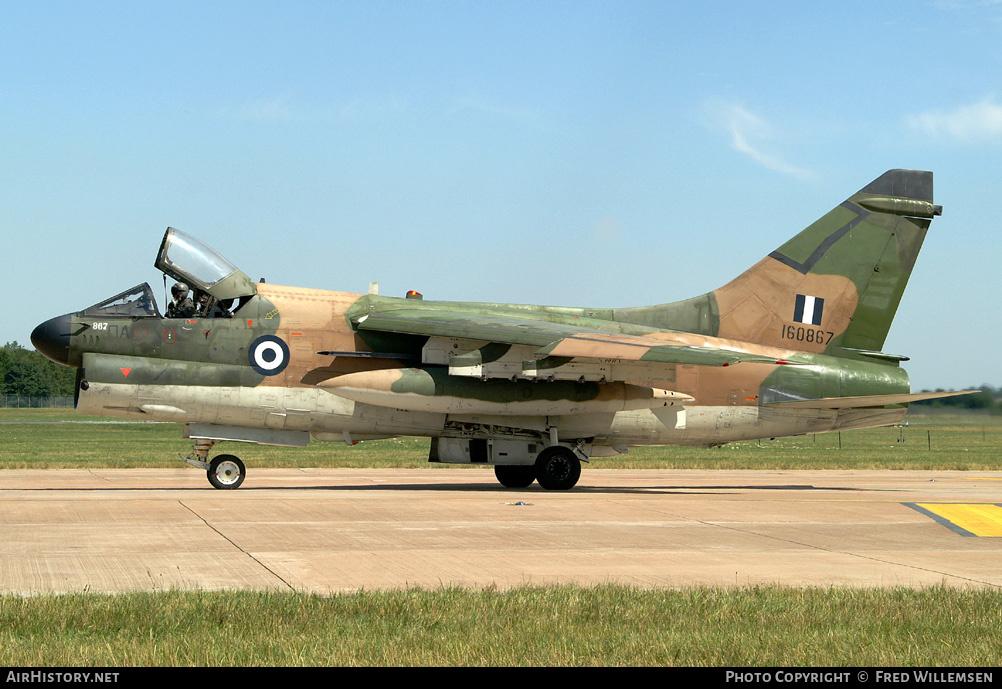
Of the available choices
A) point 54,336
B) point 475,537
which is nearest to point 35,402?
point 54,336

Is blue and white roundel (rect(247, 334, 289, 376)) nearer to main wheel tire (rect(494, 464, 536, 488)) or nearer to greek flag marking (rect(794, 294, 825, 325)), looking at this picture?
main wheel tire (rect(494, 464, 536, 488))

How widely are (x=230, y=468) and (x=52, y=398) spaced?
107m

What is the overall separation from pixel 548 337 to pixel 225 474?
624cm

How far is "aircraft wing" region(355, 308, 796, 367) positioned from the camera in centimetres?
1755

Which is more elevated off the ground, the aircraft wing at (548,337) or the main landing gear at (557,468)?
the aircraft wing at (548,337)

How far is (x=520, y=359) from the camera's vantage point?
18672 millimetres

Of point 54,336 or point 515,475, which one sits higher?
point 54,336

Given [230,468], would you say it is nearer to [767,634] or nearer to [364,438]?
[364,438]

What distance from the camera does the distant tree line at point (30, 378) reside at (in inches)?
4889

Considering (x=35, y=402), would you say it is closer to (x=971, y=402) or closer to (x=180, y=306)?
(x=180, y=306)

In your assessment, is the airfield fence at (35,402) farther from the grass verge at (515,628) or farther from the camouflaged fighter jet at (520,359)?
the grass verge at (515,628)

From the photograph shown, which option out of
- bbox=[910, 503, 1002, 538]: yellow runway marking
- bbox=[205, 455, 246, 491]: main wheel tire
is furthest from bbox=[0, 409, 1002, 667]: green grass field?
bbox=[205, 455, 246, 491]: main wheel tire

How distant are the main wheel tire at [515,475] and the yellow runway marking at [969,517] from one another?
7219 mm

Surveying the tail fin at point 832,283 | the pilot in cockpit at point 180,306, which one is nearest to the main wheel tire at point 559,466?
the tail fin at point 832,283
